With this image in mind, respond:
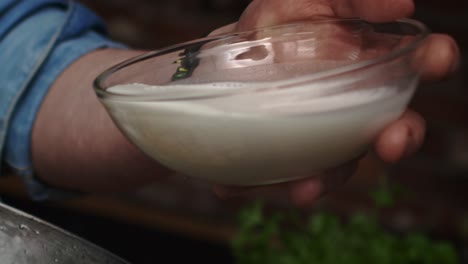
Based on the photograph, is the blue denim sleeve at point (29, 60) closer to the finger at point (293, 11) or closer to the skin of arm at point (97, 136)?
the skin of arm at point (97, 136)

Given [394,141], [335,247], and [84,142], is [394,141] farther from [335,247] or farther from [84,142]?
[335,247]

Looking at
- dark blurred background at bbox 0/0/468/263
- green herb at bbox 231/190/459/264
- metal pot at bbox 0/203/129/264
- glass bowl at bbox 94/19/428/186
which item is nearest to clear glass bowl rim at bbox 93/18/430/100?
glass bowl at bbox 94/19/428/186

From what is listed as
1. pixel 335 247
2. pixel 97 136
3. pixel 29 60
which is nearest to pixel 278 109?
pixel 97 136

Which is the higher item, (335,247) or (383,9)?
(383,9)

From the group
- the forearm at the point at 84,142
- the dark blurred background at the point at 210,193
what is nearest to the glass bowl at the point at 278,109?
the forearm at the point at 84,142

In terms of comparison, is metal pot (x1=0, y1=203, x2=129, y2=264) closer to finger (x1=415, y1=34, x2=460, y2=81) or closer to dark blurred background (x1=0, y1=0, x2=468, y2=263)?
finger (x1=415, y1=34, x2=460, y2=81)

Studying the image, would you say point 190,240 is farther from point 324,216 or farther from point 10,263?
point 10,263
